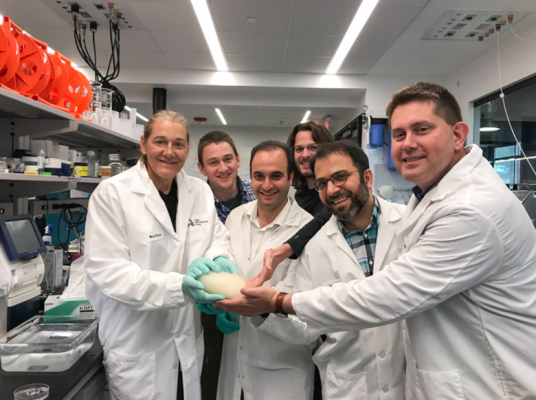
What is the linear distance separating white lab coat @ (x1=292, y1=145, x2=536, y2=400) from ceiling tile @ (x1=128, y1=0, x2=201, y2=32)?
2998 mm

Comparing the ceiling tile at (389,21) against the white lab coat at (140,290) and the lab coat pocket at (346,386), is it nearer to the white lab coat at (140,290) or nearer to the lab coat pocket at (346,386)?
the white lab coat at (140,290)

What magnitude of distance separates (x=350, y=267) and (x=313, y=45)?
3301 millimetres

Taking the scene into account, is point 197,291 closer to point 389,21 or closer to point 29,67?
point 29,67

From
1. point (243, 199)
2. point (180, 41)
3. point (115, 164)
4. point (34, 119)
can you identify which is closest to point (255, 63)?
point (180, 41)

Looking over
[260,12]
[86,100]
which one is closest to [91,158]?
[86,100]

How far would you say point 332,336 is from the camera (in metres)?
1.35

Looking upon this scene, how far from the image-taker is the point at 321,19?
339cm

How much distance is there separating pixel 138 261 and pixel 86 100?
117 centimetres

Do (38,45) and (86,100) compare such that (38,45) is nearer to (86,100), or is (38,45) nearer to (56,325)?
(86,100)

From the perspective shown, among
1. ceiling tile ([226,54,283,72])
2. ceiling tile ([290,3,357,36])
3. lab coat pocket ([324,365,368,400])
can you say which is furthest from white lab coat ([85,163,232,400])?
ceiling tile ([226,54,283,72])

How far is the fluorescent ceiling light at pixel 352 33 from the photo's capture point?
319cm

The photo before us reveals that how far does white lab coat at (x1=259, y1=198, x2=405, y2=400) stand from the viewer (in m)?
1.29

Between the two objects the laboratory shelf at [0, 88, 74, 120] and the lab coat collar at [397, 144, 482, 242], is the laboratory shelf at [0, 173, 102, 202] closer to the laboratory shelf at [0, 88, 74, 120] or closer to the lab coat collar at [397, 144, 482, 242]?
the laboratory shelf at [0, 88, 74, 120]

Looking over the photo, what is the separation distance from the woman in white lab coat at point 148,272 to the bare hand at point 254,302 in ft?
0.61
